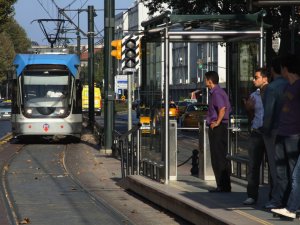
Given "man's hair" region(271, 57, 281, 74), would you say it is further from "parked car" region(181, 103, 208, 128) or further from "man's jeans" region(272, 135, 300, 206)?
"parked car" region(181, 103, 208, 128)

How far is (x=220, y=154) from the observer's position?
1260 cm

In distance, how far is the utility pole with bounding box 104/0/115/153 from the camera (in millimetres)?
27672

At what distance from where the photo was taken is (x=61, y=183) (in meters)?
18.0

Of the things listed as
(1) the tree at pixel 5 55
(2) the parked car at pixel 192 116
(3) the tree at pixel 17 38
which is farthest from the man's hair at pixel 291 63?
(3) the tree at pixel 17 38

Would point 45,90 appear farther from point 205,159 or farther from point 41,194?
point 205,159

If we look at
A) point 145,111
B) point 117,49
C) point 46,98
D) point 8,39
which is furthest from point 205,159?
point 8,39

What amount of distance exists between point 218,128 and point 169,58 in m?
1.97

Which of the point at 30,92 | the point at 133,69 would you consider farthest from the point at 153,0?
the point at 133,69

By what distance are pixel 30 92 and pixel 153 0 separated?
681 centimetres

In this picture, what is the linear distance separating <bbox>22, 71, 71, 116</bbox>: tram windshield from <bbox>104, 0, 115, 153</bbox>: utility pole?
17.2ft

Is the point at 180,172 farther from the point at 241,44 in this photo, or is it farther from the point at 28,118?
the point at 28,118

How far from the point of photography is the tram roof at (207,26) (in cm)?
1332

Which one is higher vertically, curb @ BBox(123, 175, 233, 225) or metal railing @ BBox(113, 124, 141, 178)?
metal railing @ BBox(113, 124, 141, 178)

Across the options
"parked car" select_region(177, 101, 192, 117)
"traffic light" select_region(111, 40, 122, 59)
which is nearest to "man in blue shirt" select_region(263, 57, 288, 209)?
"traffic light" select_region(111, 40, 122, 59)
